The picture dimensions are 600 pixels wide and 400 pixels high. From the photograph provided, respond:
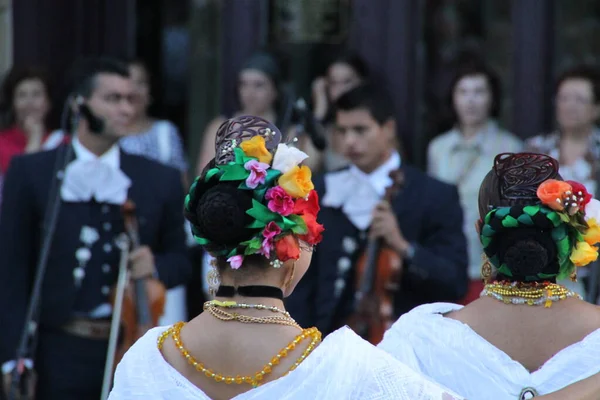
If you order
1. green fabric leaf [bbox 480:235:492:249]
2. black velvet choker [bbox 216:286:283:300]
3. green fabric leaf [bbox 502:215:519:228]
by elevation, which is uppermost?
green fabric leaf [bbox 502:215:519:228]

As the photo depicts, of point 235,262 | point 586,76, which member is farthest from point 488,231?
point 586,76

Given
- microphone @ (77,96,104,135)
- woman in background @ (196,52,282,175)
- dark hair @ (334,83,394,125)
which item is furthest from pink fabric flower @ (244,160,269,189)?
woman in background @ (196,52,282,175)

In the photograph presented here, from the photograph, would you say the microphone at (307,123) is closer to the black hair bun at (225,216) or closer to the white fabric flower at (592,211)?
the white fabric flower at (592,211)

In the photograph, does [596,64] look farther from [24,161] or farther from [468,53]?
[24,161]

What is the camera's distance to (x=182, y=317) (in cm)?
730

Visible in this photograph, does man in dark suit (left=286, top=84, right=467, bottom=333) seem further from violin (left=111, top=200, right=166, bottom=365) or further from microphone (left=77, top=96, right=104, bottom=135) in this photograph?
microphone (left=77, top=96, right=104, bottom=135)

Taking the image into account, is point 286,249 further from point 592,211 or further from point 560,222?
point 592,211

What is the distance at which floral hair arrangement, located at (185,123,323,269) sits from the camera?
3.41 meters

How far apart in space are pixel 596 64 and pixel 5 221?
11.6 feet

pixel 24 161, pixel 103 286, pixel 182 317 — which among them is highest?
pixel 24 161

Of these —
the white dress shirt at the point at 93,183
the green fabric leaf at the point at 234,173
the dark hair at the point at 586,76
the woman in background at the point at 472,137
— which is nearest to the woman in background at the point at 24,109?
the white dress shirt at the point at 93,183

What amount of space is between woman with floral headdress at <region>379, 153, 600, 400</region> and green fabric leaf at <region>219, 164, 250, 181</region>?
78 centimetres

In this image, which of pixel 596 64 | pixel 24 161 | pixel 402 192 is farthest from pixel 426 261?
pixel 596 64

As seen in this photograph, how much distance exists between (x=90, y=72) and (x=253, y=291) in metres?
3.06
